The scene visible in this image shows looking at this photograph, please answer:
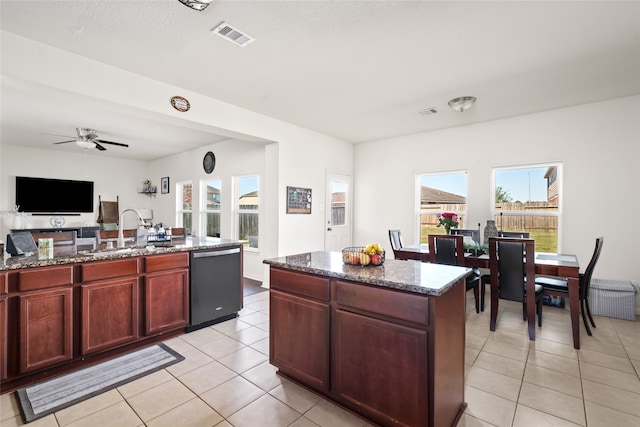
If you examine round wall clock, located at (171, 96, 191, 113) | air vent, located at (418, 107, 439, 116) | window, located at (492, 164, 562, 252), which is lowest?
window, located at (492, 164, 562, 252)

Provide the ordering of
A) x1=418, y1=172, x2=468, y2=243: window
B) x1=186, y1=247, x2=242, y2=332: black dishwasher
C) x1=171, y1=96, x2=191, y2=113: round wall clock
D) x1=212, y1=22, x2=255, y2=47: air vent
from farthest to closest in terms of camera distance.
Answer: x1=418, y1=172, x2=468, y2=243: window
x1=171, y1=96, x2=191, y2=113: round wall clock
x1=186, y1=247, x2=242, y2=332: black dishwasher
x1=212, y1=22, x2=255, y2=47: air vent

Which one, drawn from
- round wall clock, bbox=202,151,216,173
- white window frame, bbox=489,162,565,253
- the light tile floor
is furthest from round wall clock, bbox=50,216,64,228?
white window frame, bbox=489,162,565,253

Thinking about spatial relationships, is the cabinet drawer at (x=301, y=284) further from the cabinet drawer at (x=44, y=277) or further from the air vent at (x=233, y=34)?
the air vent at (x=233, y=34)

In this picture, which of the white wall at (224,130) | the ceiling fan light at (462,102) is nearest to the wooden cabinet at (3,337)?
the white wall at (224,130)

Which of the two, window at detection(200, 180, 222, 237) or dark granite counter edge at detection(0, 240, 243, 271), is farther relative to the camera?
window at detection(200, 180, 222, 237)

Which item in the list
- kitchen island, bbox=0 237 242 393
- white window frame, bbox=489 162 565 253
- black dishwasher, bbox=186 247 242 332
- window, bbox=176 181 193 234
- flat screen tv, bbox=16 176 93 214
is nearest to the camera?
kitchen island, bbox=0 237 242 393

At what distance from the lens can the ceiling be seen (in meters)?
2.17

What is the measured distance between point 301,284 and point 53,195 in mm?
7613

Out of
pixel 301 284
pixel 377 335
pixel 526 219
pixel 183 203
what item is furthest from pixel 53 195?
pixel 526 219

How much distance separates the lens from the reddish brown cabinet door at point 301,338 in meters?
1.97

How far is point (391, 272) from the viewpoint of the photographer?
186cm

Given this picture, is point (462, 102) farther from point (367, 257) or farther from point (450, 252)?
point (367, 257)

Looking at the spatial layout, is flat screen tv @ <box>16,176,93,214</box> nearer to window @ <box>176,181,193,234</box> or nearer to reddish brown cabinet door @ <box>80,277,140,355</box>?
window @ <box>176,181,193,234</box>

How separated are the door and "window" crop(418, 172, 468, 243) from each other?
144cm
